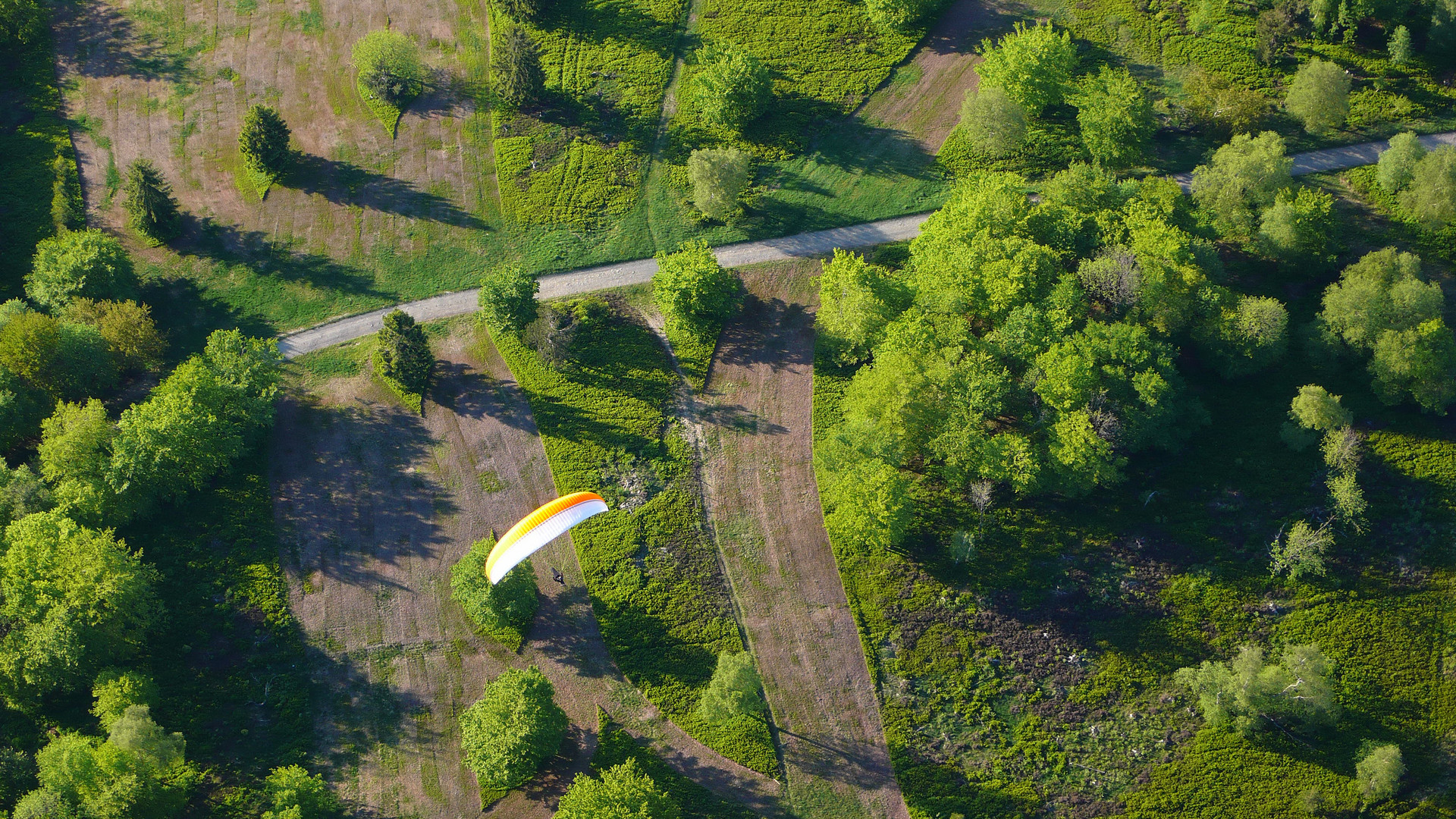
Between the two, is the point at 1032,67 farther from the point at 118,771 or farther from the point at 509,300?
the point at 118,771

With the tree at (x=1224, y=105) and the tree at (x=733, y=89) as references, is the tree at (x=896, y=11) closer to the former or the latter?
the tree at (x=733, y=89)

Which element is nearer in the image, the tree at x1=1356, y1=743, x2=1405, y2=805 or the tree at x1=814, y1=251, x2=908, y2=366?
the tree at x1=1356, y1=743, x2=1405, y2=805

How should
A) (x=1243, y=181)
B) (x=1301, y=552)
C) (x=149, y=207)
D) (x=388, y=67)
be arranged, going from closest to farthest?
(x=1301, y=552)
(x=1243, y=181)
(x=149, y=207)
(x=388, y=67)

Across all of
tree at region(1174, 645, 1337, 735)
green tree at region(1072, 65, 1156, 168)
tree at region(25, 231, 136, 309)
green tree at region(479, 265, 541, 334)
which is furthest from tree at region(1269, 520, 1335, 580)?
tree at region(25, 231, 136, 309)

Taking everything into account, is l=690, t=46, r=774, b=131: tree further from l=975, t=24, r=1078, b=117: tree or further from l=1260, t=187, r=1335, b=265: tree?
l=1260, t=187, r=1335, b=265: tree

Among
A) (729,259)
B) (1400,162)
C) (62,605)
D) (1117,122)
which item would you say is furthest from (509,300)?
(1400,162)

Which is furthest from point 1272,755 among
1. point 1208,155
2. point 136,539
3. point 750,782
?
point 136,539
